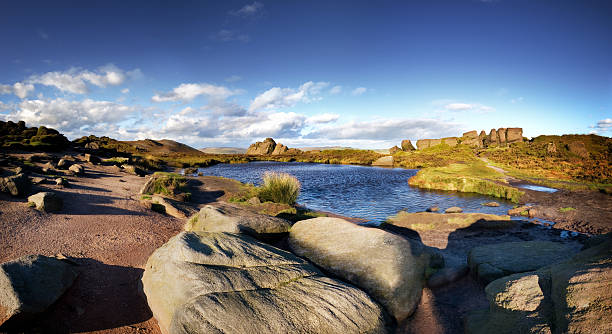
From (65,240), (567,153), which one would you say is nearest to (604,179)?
(567,153)

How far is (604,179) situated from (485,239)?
1137 centimetres

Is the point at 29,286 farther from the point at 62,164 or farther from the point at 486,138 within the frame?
the point at 486,138

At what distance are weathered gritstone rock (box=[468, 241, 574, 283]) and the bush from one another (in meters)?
9.52

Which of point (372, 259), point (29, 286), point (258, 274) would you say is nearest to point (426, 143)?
point (372, 259)

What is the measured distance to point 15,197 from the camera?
8.63 meters

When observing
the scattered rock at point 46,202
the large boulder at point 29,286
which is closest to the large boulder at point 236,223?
the large boulder at point 29,286

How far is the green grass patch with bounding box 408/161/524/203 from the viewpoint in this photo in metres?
17.2

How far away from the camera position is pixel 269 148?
122 metres

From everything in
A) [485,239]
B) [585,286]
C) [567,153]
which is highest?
[567,153]

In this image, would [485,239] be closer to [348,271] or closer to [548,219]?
[548,219]

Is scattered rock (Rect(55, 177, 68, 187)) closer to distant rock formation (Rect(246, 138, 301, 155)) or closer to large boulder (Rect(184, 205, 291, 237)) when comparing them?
large boulder (Rect(184, 205, 291, 237))

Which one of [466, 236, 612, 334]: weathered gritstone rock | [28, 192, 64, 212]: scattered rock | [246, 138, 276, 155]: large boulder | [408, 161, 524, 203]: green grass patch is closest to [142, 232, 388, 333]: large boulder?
[466, 236, 612, 334]: weathered gritstone rock

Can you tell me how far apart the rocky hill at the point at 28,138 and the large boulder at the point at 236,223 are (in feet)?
108

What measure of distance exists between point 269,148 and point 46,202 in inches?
4513
